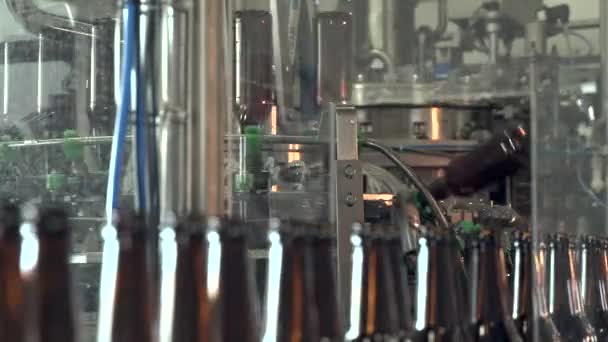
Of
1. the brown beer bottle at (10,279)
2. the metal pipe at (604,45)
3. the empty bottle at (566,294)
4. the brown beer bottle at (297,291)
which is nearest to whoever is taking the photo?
the brown beer bottle at (10,279)

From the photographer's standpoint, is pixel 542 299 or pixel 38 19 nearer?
pixel 542 299

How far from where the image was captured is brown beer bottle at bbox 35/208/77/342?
1.32 feet

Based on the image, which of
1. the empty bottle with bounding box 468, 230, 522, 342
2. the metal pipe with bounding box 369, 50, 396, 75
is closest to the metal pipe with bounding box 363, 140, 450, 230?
the empty bottle with bounding box 468, 230, 522, 342

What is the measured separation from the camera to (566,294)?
0.93m

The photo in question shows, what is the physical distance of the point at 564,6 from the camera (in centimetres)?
143

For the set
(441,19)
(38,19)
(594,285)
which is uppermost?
(441,19)

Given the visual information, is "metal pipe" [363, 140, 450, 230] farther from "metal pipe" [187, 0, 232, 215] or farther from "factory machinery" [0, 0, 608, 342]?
"metal pipe" [187, 0, 232, 215]

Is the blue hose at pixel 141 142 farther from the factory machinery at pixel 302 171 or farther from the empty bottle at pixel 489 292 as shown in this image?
the empty bottle at pixel 489 292

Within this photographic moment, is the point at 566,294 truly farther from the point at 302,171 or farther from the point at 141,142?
the point at 141,142

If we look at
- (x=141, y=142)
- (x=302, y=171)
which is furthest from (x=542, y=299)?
(x=141, y=142)

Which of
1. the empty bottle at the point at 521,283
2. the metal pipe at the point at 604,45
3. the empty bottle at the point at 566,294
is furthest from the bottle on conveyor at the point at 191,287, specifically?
the metal pipe at the point at 604,45

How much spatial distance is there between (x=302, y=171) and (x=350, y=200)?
10 centimetres

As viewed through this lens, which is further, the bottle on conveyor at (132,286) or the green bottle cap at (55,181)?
the green bottle cap at (55,181)

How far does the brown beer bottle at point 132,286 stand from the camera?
0.44 meters
